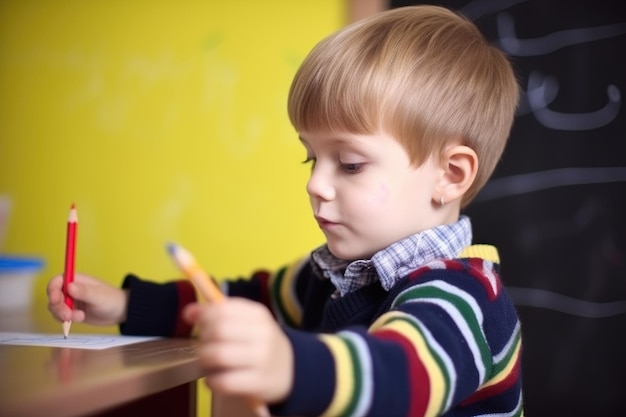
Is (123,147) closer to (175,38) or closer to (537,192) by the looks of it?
(175,38)

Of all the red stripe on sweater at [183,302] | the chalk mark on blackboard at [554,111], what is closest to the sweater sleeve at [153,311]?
the red stripe on sweater at [183,302]

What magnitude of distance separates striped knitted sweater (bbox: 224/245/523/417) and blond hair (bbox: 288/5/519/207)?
15 cm

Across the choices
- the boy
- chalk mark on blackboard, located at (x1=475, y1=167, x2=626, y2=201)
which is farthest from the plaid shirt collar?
chalk mark on blackboard, located at (x1=475, y1=167, x2=626, y2=201)

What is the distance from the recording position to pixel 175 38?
60.4 inches

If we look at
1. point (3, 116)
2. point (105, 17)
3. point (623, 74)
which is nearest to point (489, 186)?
point (623, 74)

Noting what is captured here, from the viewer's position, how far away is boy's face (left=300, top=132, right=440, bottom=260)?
78 cm

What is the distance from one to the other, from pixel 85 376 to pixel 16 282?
2.53 feet

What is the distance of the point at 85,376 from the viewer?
547mm

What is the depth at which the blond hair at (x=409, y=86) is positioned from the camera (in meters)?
0.78

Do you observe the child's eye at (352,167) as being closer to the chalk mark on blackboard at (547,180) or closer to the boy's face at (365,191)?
the boy's face at (365,191)

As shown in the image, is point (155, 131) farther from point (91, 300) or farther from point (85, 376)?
point (85, 376)

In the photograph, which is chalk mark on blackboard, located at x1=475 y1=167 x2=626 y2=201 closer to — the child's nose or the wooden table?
the child's nose

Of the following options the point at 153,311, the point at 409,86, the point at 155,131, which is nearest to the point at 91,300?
the point at 153,311

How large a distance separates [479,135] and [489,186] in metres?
0.46
